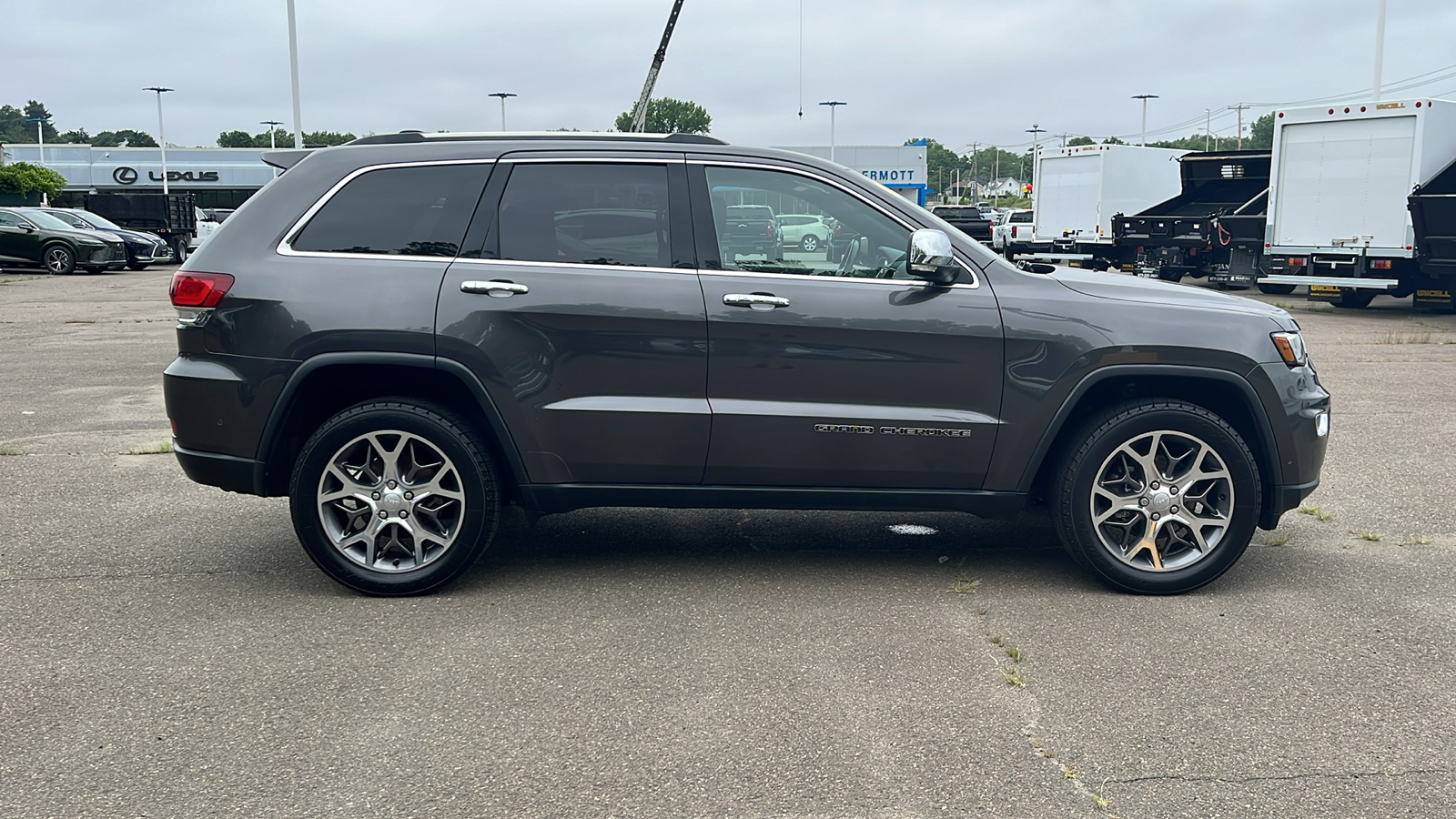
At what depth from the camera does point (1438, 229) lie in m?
16.8

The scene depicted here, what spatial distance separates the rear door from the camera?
15.4 feet

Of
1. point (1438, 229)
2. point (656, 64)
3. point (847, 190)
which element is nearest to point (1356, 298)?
point (1438, 229)

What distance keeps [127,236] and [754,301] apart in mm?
28047

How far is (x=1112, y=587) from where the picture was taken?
4957 mm

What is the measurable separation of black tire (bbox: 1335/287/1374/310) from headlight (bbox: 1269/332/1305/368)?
16105mm

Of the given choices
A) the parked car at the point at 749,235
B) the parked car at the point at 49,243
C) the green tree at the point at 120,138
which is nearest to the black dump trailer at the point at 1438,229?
the parked car at the point at 749,235

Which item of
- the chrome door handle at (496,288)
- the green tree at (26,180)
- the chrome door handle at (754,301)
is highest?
the green tree at (26,180)

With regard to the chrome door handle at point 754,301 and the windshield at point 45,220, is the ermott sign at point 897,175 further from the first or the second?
the chrome door handle at point 754,301

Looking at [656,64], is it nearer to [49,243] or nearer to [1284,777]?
[49,243]

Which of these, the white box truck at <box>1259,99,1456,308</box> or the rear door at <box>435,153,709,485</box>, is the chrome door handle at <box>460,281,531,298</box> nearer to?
the rear door at <box>435,153,709,485</box>

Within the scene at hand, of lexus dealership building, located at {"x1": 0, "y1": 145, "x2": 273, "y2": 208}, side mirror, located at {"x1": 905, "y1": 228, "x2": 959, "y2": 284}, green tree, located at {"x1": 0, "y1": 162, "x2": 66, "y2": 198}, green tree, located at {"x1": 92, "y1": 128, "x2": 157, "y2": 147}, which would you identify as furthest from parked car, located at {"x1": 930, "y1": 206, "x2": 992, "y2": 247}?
green tree, located at {"x1": 92, "y1": 128, "x2": 157, "y2": 147}

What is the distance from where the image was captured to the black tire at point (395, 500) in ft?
15.4

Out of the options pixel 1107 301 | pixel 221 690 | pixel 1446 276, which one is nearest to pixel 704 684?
pixel 221 690

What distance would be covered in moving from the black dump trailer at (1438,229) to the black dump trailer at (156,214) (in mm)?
30938
